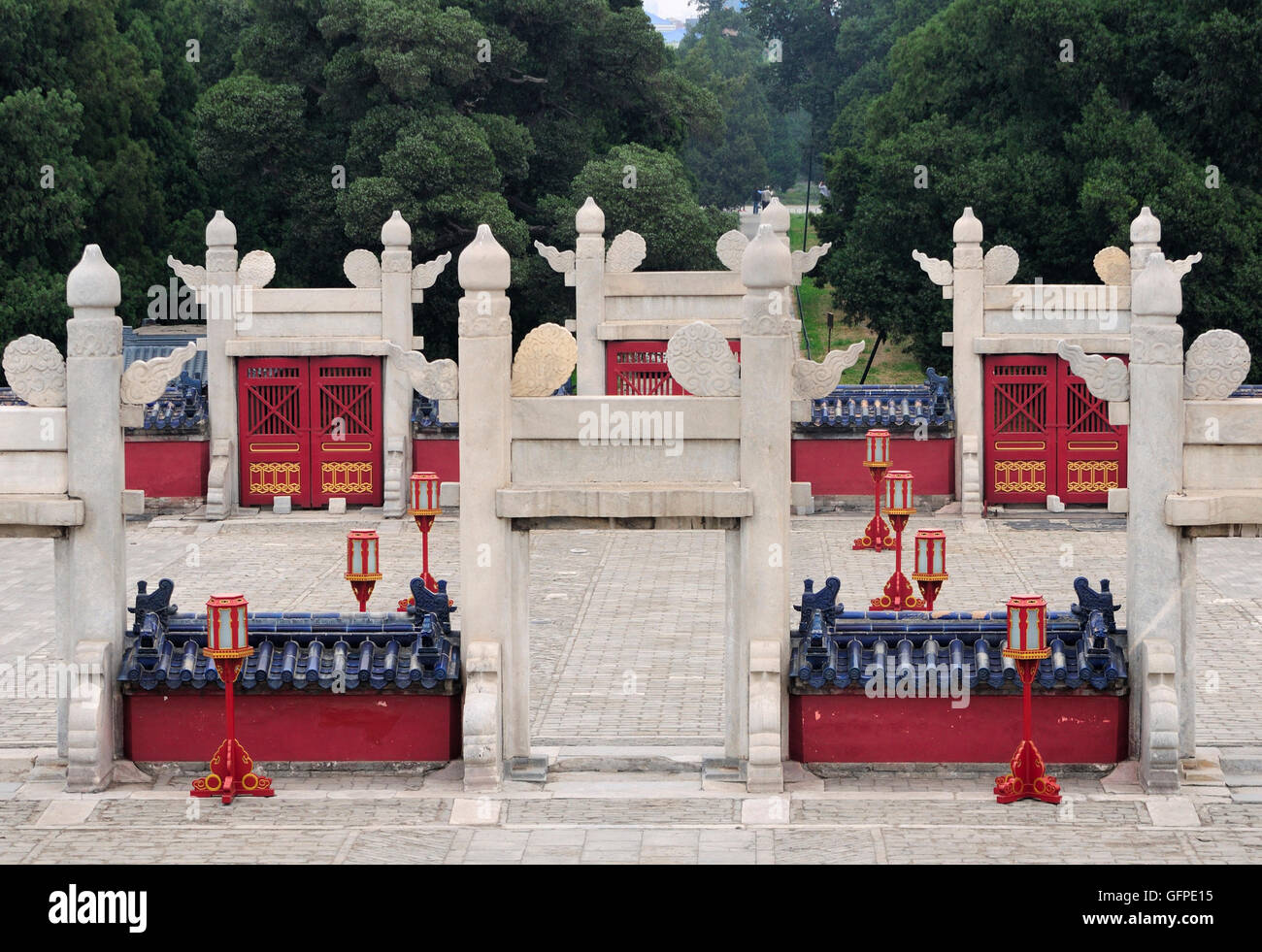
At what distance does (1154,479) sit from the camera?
55.0ft

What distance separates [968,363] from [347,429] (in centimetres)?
919

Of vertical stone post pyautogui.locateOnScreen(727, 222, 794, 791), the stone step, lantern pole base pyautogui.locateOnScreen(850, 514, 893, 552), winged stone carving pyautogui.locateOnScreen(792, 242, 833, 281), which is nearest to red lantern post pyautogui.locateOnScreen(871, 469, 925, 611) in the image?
lantern pole base pyautogui.locateOnScreen(850, 514, 893, 552)

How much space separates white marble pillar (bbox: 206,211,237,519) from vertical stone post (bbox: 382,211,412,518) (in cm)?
222

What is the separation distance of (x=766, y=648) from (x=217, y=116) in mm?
31626

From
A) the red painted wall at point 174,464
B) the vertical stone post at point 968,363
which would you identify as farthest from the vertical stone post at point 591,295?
the red painted wall at point 174,464

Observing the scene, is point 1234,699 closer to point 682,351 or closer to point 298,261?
point 682,351

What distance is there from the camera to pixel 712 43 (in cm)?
11131

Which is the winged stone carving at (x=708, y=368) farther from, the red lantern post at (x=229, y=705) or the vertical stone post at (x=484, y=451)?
the red lantern post at (x=229, y=705)

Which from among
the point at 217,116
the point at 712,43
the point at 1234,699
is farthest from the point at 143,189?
the point at 712,43

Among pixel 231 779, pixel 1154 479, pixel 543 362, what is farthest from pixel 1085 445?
pixel 231 779

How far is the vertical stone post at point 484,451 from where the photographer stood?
16.8 meters

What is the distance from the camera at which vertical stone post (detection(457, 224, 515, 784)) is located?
16.8m

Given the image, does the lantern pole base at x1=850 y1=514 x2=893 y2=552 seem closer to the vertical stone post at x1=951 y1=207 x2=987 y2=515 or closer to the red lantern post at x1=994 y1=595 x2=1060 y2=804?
the vertical stone post at x1=951 y1=207 x2=987 y2=515

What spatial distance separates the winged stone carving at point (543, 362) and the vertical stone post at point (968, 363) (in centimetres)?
1530
